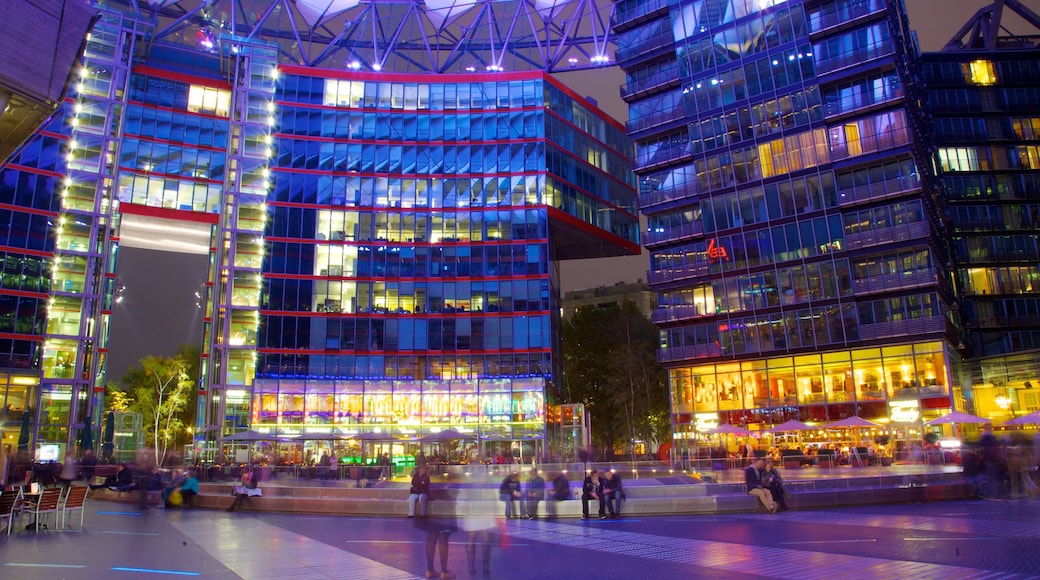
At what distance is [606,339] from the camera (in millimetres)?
79750

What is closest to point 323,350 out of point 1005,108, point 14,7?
point 14,7

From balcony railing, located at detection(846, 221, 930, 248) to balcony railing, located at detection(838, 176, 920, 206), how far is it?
2319 millimetres

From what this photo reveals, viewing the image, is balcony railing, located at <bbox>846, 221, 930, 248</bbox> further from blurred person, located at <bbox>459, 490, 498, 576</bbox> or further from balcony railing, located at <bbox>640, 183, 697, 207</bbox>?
blurred person, located at <bbox>459, 490, 498, 576</bbox>

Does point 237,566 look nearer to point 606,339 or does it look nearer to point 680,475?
point 680,475

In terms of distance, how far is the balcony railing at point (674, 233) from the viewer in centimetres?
6047

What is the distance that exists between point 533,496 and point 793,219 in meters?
40.2

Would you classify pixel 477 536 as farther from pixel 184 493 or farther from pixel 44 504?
pixel 184 493

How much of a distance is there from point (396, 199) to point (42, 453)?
35.9 metres

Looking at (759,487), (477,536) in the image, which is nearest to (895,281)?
(759,487)

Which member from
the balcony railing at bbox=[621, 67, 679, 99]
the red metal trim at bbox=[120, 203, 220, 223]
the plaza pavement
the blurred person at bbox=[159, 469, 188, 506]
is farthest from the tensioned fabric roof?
the plaza pavement

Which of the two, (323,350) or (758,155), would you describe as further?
(323,350)

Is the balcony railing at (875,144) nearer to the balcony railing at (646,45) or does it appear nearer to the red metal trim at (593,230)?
the balcony railing at (646,45)

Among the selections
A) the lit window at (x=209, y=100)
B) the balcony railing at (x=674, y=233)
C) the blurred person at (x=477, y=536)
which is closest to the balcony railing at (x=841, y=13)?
the balcony railing at (x=674, y=233)

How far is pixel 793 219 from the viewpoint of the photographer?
5475cm
